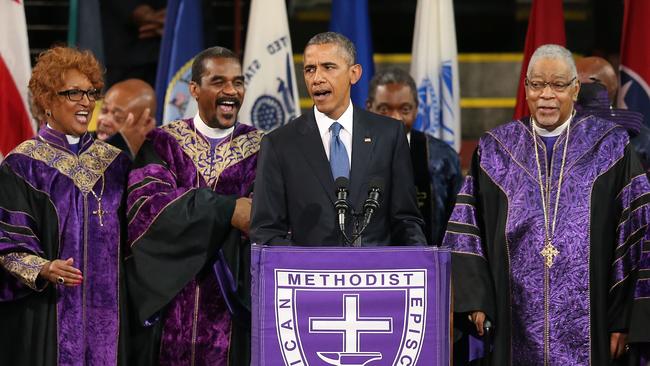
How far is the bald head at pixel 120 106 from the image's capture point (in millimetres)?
7258

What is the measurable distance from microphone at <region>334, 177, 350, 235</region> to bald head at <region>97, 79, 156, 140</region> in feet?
9.75

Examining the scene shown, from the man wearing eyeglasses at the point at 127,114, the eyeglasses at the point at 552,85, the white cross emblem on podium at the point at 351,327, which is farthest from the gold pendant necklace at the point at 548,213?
the man wearing eyeglasses at the point at 127,114

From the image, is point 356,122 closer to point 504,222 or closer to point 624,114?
point 504,222

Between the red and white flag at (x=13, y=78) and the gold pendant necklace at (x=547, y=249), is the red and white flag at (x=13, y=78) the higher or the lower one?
the higher one

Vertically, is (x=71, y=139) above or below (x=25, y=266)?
above

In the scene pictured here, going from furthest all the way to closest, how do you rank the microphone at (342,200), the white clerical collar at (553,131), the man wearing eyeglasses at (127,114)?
the man wearing eyeglasses at (127,114) < the white clerical collar at (553,131) < the microphone at (342,200)

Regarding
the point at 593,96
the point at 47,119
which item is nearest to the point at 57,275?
the point at 47,119

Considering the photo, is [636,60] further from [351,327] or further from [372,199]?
[351,327]

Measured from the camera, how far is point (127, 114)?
727cm

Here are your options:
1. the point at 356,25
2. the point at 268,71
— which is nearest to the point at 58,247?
the point at 268,71

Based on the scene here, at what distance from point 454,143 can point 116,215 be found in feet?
9.14

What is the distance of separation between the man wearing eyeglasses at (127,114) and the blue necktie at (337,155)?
2.37 m

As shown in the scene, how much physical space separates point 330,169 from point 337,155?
0.08 meters

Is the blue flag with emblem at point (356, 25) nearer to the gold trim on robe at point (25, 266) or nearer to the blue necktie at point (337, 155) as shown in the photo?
the blue necktie at point (337, 155)
